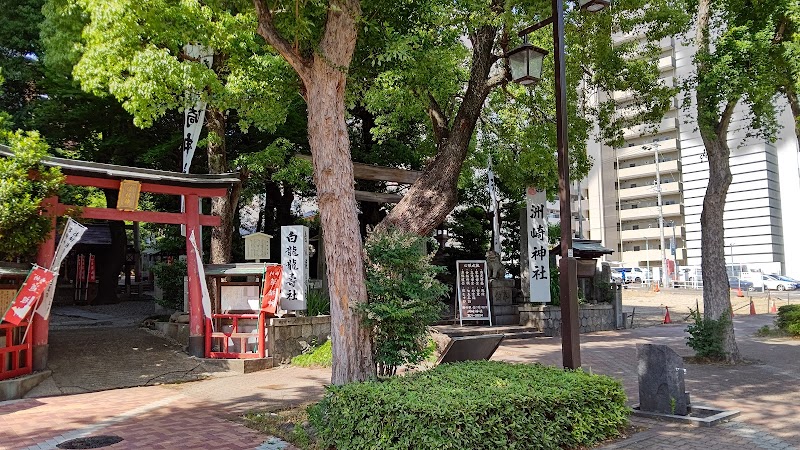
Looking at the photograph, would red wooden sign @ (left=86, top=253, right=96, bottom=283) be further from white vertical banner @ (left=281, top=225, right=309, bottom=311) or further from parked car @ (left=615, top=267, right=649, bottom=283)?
→ parked car @ (left=615, top=267, right=649, bottom=283)

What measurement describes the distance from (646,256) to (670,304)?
3008 cm

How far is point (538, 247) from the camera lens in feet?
62.7

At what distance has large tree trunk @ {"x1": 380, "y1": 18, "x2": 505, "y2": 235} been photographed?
10.7 metres

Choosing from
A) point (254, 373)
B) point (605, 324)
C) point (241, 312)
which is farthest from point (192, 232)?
point (605, 324)

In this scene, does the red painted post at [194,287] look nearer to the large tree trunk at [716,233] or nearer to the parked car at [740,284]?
the large tree trunk at [716,233]

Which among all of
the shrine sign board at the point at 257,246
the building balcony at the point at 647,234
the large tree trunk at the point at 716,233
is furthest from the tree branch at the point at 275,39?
the building balcony at the point at 647,234

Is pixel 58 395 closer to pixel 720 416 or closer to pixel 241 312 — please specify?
pixel 241 312

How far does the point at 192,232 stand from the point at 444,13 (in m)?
7.23

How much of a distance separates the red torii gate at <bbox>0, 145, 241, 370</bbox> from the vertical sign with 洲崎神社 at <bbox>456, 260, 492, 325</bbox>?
763 cm

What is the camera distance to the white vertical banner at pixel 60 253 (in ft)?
35.9

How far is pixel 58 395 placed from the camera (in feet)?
33.3

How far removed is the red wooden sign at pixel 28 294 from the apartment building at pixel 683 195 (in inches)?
1443

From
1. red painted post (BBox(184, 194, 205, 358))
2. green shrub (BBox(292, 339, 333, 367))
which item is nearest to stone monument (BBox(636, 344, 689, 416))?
green shrub (BBox(292, 339, 333, 367))

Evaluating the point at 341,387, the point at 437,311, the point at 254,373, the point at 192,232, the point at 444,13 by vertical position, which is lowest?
the point at 254,373
